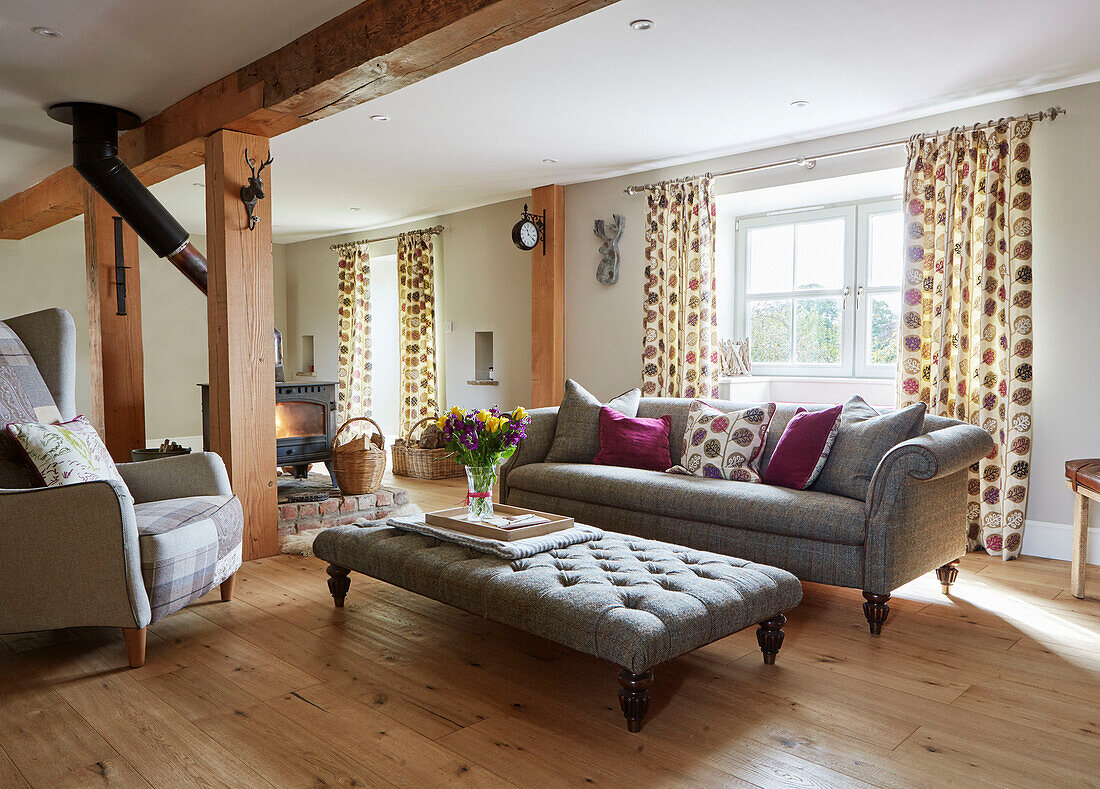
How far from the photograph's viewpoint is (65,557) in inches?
95.0

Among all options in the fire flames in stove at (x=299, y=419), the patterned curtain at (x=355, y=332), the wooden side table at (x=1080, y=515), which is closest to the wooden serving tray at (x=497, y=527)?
the wooden side table at (x=1080, y=515)

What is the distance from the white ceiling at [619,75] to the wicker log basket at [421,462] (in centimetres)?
224

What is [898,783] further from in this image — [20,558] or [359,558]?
[20,558]

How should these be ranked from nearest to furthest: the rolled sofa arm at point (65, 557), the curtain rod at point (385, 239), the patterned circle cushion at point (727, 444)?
the rolled sofa arm at point (65, 557) → the patterned circle cushion at point (727, 444) → the curtain rod at point (385, 239)

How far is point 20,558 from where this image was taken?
7.88ft

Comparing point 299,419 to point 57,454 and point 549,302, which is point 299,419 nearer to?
point 549,302

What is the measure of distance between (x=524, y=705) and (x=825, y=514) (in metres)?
1.45

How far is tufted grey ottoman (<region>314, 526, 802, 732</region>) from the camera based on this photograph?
202cm

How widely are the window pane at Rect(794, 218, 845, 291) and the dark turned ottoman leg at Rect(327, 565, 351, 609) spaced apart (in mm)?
3898

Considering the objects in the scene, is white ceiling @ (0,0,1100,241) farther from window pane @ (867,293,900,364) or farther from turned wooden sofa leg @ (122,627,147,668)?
turned wooden sofa leg @ (122,627,147,668)

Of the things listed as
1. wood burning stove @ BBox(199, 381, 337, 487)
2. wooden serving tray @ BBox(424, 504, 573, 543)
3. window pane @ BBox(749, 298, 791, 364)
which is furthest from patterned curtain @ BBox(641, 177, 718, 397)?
wooden serving tray @ BBox(424, 504, 573, 543)

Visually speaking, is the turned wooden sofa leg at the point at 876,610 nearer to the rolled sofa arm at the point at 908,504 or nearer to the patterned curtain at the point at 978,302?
the rolled sofa arm at the point at 908,504

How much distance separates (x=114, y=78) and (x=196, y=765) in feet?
11.2

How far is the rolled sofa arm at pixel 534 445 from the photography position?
4.35m
